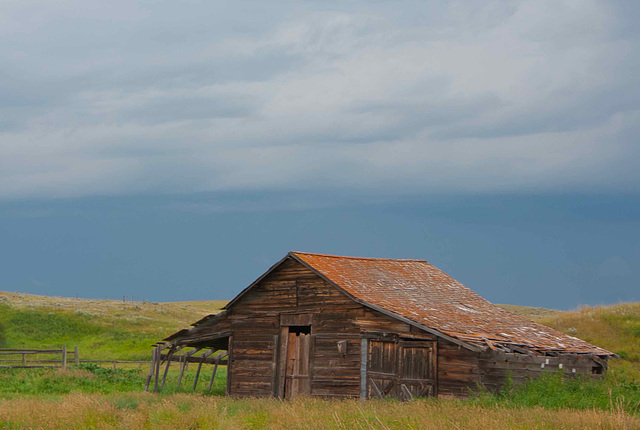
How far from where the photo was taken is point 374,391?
71.9ft

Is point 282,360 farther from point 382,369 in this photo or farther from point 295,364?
point 382,369

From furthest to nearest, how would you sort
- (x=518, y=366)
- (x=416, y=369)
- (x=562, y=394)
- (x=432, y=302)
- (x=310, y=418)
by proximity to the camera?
(x=432, y=302)
(x=518, y=366)
(x=416, y=369)
(x=562, y=394)
(x=310, y=418)

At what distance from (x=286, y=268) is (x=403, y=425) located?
13775 mm

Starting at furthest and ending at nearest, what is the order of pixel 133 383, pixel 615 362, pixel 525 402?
1. pixel 615 362
2. pixel 133 383
3. pixel 525 402

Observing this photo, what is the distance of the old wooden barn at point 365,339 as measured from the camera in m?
20.8

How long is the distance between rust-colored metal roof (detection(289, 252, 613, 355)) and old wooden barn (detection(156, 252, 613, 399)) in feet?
0.24

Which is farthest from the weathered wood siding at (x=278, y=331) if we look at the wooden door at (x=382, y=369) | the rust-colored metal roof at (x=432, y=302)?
the rust-colored metal roof at (x=432, y=302)

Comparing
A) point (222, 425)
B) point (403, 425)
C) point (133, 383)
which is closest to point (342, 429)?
point (403, 425)

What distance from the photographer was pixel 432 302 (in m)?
25.2

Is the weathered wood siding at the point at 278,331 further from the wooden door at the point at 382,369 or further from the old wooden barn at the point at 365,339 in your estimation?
the wooden door at the point at 382,369

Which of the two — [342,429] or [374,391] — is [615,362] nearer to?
[374,391]

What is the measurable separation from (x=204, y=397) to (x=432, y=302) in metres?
8.47

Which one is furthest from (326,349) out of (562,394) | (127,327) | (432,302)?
(127,327)

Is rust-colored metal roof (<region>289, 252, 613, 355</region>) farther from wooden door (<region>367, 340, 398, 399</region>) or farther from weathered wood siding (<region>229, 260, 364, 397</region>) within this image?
wooden door (<region>367, 340, 398, 399</region>)
